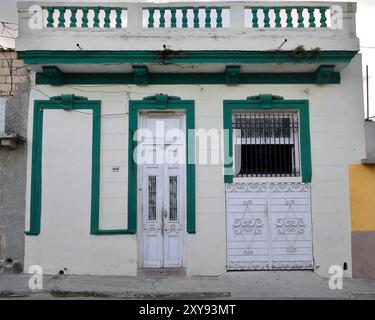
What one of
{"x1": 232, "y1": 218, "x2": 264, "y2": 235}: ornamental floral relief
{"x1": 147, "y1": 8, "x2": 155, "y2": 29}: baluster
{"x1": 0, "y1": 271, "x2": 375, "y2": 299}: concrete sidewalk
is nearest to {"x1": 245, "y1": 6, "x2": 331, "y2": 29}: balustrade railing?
{"x1": 147, "y1": 8, "x2": 155, "y2": 29}: baluster

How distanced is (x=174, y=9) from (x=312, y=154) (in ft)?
12.2

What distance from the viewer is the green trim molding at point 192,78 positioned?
8281 millimetres

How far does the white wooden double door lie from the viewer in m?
8.12

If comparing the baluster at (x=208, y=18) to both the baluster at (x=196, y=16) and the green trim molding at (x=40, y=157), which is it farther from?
the green trim molding at (x=40, y=157)

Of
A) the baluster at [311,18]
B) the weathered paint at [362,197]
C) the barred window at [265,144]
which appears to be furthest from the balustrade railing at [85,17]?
the weathered paint at [362,197]

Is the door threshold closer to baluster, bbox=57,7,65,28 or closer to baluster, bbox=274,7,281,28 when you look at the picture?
baluster, bbox=57,7,65,28

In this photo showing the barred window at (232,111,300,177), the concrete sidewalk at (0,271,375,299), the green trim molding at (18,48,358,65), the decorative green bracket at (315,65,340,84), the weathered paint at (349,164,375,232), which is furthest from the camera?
the barred window at (232,111,300,177)

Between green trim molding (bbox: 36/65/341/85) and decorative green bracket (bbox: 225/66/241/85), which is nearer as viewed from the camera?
decorative green bracket (bbox: 225/66/241/85)

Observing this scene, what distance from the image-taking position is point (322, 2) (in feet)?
27.3

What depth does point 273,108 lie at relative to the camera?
27.4 ft

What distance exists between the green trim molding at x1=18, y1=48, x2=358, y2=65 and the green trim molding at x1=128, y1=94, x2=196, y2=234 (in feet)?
2.49

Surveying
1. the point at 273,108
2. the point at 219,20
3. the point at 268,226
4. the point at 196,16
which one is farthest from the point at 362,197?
the point at 196,16

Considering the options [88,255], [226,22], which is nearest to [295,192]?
[226,22]
